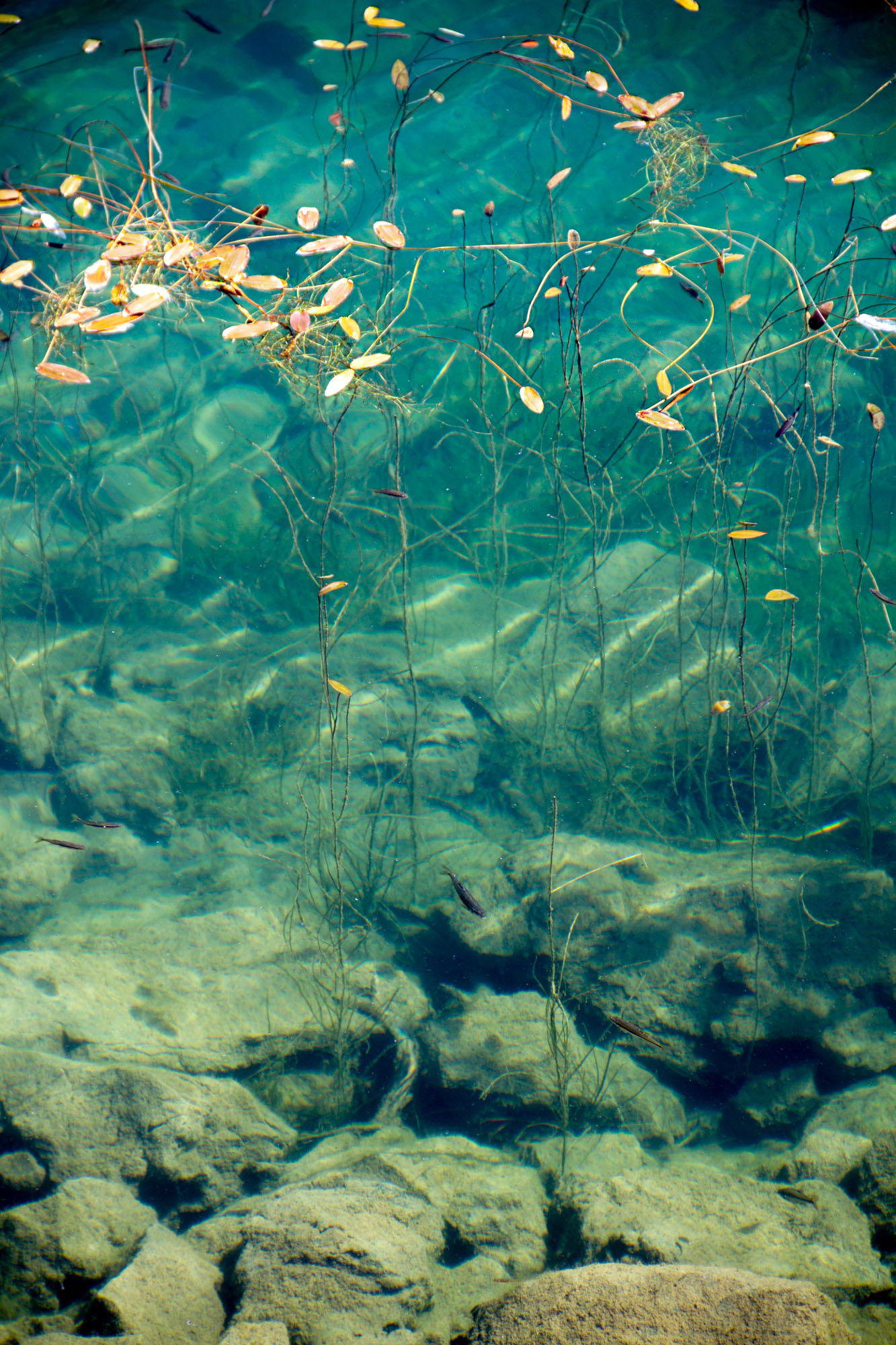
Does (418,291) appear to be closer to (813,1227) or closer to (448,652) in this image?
(448,652)

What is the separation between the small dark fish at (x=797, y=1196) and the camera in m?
2.13

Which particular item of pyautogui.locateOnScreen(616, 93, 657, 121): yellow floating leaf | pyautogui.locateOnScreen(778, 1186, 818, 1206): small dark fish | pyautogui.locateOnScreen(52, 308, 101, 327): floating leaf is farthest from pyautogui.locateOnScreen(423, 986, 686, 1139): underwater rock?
pyautogui.locateOnScreen(616, 93, 657, 121): yellow floating leaf

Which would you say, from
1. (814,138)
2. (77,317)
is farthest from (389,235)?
(814,138)

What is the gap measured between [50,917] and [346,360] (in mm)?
3482

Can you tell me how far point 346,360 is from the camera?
A: 2.91 m

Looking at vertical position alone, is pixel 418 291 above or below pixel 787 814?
above

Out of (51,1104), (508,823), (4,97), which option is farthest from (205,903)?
(4,97)

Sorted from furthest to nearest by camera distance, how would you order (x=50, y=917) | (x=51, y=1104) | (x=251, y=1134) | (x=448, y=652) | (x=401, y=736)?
(x=448, y=652), (x=401, y=736), (x=50, y=917), (x=251, y=1134), (x=51, y=1104)

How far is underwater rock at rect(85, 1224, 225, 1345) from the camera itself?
1.61m

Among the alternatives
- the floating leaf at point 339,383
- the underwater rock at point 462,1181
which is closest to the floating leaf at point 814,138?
the floating leaf at point 339,383

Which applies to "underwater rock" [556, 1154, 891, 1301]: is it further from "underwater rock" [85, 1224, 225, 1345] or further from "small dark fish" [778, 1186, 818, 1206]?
"underwater rock" [85, 1224, 225, 1345]

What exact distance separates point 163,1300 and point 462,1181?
1.08 metres

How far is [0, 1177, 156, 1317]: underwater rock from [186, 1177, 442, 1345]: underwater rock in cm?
23

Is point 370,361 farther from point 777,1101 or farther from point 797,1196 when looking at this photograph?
point 777,1101
